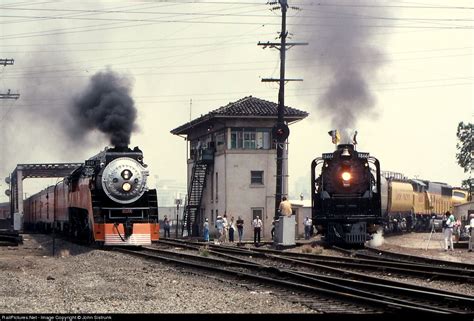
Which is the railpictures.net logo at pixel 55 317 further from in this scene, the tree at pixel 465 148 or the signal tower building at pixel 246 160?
the tree at pixel 465 148

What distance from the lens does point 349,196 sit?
28406 millimetres

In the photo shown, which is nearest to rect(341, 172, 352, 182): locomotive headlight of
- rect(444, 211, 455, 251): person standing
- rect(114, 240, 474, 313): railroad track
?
rect(444, 211, 455, 251): person standing

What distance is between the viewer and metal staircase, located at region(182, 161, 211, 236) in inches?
2036

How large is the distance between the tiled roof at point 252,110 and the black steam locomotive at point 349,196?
1854 cm

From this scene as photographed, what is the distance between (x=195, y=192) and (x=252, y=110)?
27.0 feet

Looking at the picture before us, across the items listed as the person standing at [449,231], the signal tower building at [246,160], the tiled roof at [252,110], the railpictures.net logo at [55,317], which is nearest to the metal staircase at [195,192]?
the signal tower building at [246,160]

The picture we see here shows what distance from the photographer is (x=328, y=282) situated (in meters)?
14.1

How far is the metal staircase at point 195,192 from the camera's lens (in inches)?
2036

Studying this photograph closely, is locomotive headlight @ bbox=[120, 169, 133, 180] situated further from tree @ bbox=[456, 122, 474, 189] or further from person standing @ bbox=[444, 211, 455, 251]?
tree @ bbox=[456, 122, 474, 189]

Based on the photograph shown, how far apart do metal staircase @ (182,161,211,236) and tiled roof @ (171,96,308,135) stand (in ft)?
11.9

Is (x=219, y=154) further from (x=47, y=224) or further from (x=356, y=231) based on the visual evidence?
(x=356, y=231)

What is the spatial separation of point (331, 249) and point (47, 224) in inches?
790

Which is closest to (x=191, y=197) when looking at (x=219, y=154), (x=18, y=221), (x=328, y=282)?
(x=219, y=154)

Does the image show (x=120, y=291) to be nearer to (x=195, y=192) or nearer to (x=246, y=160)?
(x=246, y=160)
